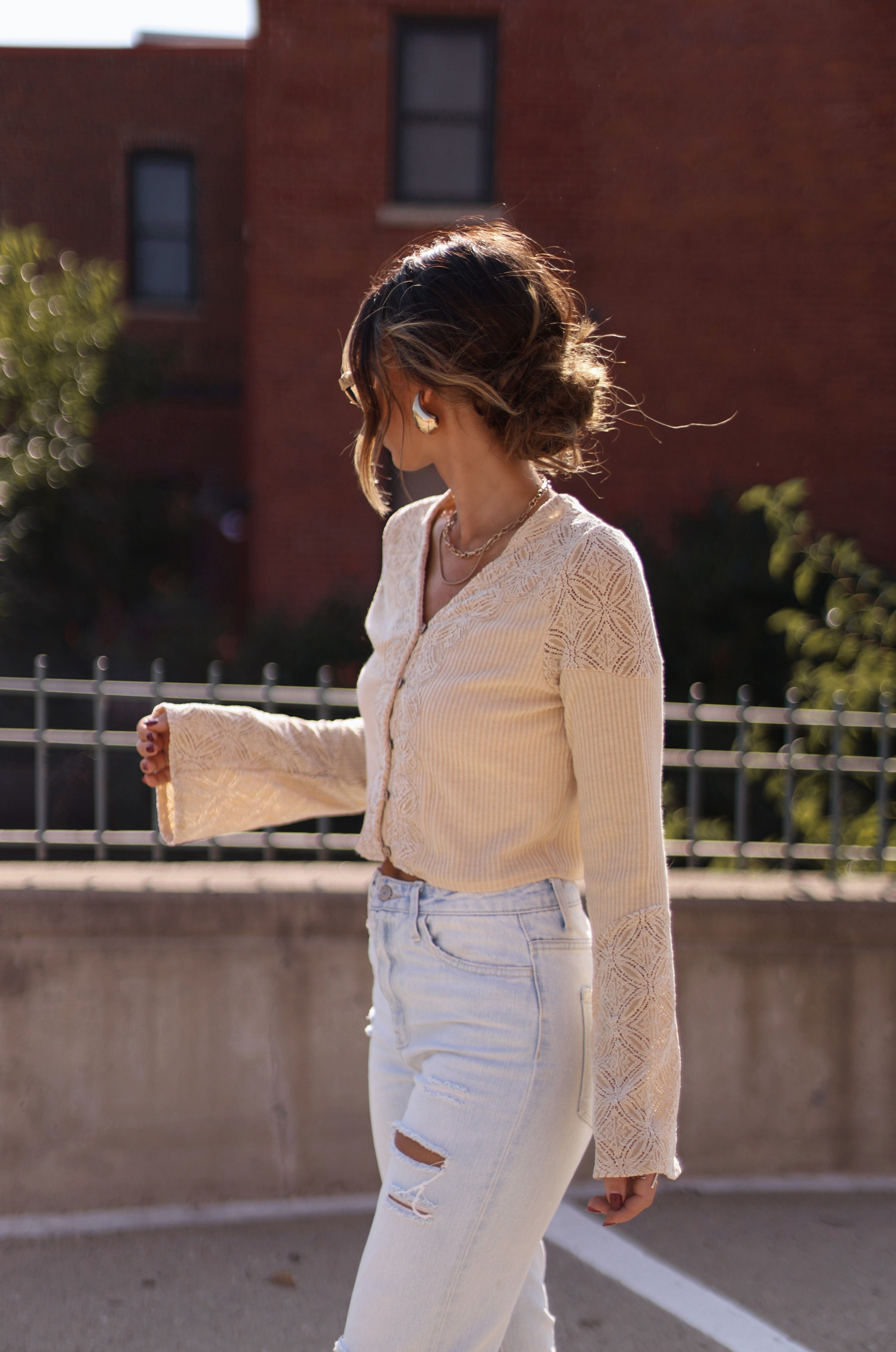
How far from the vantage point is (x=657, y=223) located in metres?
11.1

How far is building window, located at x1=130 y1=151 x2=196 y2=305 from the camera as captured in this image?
15648 millimetres

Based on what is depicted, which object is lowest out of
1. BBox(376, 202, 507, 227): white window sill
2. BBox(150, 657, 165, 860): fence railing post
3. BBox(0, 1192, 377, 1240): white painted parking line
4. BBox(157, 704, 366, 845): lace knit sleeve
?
BBox(0, 1192, 377, 1240): white painted parking line

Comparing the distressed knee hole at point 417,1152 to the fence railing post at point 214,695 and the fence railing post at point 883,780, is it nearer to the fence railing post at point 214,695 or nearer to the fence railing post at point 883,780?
the fence railing post at point 214,695

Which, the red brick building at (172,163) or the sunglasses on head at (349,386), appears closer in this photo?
the sunglasses on head at (349,386)

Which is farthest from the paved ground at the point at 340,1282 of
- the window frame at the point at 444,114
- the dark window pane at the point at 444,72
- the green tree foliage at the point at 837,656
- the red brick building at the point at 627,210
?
the dark window pane at the point at 444,72

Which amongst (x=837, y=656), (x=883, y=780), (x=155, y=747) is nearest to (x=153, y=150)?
(x=837, y=656)

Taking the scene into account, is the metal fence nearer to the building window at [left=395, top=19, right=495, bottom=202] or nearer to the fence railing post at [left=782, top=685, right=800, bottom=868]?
the fence railing post at [left=782, top=685, right=800, bottom=868]

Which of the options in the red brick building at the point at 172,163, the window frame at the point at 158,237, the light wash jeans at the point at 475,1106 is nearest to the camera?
the light wash jeans at the point at 475,1106

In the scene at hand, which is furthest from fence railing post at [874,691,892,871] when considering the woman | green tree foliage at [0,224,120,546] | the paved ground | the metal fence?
green tree foliage at [0,224,120,546]

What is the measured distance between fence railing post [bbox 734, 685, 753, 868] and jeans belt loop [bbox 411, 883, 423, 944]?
223 centimetres

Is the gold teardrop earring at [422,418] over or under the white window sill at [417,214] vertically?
under

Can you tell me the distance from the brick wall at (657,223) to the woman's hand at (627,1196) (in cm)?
952

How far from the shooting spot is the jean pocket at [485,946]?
1598mm

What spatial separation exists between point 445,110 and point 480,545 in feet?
34.7
